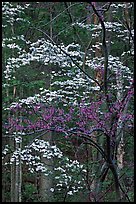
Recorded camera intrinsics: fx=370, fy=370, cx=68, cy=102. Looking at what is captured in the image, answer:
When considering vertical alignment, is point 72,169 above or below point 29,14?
below

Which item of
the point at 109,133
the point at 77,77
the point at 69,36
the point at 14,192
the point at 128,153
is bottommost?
the point at 14,192

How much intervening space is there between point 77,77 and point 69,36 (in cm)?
243

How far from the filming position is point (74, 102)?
537cm

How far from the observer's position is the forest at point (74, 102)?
3.92 metres

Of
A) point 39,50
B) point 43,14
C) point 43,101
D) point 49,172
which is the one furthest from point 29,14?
point 49,172

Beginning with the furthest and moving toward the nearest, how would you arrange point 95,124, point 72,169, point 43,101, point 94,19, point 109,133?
point 94,19 < point 72,169 < point 43,101 < point 95,124 < point 109,133

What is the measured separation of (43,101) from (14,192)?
10.4 feet

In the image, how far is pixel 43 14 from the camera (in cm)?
765

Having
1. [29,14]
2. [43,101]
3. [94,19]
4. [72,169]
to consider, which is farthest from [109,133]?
[29,14]

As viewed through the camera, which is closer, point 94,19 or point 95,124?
point 95,124

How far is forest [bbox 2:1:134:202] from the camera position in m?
3.92

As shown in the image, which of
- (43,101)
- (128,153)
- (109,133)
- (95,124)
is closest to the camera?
(109,133)

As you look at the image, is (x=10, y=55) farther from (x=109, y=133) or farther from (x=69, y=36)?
(x=109, y=133)

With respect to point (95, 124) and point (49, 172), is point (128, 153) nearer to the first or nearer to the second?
point (49, 172)
